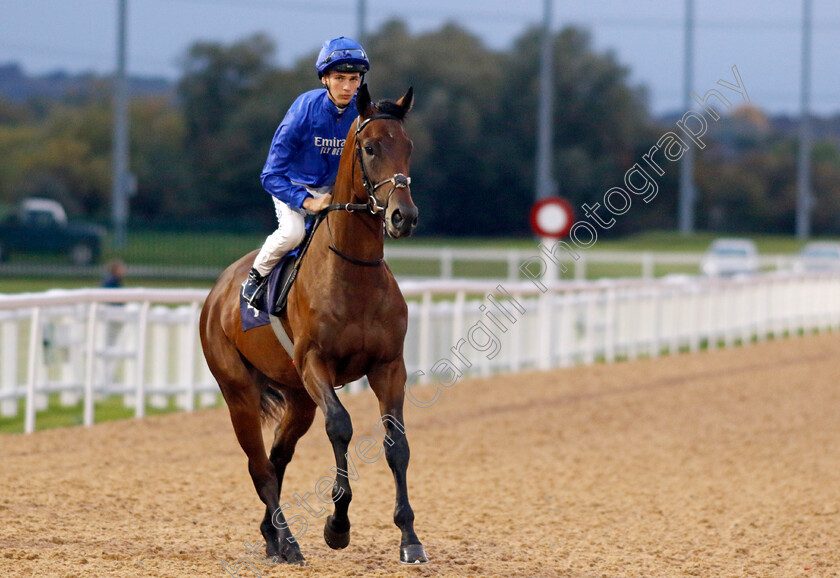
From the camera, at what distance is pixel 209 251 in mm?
23734

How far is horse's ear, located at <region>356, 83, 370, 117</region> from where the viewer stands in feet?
15.1

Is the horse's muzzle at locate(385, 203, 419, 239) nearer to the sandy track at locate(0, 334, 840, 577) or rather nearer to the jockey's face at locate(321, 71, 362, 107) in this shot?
the jockey's face at locate(321, 71, 362, 107)

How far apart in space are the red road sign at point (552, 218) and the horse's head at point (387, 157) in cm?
1034

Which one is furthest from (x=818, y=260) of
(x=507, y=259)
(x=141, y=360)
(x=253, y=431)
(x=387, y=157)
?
(x=387, y=157)

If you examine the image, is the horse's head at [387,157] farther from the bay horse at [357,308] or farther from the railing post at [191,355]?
the railing post at [191,355]

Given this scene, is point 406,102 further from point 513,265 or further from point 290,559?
point 513,265

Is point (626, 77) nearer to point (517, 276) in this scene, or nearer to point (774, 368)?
point (517, 276)

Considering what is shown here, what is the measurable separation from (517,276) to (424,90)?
22616mm

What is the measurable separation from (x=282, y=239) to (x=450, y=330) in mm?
8399

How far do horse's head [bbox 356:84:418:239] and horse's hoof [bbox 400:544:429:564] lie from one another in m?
1.27

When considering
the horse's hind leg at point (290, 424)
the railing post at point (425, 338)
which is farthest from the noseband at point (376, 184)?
the railing post at point (425, 338)

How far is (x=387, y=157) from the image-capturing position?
453 centimetres

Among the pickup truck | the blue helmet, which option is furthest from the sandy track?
the pickup truck

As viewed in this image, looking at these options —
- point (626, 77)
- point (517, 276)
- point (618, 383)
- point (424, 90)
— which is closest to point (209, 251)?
point (517, 276)
